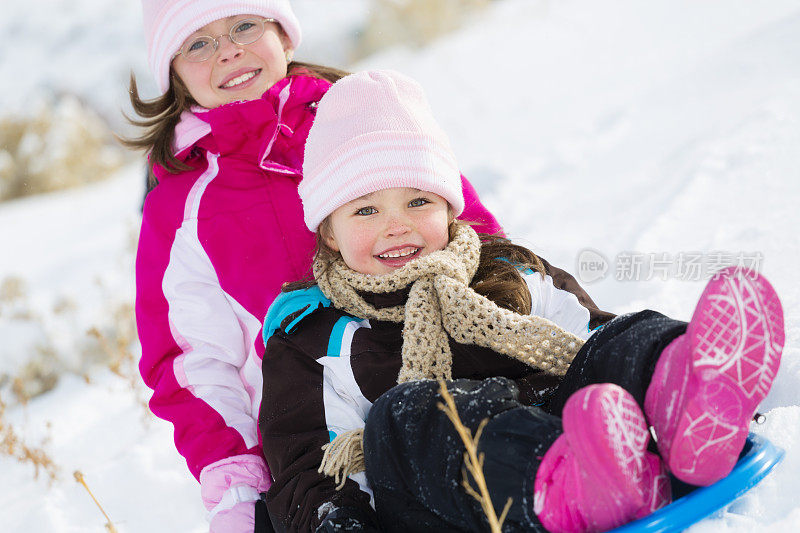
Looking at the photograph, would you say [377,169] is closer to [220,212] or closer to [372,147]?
[372,147]

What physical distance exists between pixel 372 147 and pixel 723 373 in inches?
39.9

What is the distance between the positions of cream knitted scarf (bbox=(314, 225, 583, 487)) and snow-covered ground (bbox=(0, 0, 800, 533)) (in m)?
0.47

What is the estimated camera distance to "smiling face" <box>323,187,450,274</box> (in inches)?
73.4

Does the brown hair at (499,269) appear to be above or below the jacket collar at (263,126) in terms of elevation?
below

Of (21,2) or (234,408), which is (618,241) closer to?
(234,408)

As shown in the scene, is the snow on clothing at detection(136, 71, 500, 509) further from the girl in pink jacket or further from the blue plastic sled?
the blue plastic sled

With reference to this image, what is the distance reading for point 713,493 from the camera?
1195 mm

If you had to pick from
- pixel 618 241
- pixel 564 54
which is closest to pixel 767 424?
pixel 618 241

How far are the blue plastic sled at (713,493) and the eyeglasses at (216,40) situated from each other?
1715 millimetres

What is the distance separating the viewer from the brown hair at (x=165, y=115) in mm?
2346

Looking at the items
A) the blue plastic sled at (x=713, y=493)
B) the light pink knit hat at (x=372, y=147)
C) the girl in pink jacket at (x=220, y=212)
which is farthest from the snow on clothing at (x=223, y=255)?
the blue plastic sled at (x=713, y=493)

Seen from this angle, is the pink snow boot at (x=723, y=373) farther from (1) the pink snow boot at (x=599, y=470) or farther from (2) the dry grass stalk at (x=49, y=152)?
(2) the dry grass stalk at (x=49, y=152)

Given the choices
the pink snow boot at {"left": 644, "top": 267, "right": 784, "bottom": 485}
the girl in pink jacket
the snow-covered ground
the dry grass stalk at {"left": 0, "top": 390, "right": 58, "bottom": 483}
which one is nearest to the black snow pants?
the pink snow boot at {"left": 644, "top": 267, "right": 784, "bottom": 485}

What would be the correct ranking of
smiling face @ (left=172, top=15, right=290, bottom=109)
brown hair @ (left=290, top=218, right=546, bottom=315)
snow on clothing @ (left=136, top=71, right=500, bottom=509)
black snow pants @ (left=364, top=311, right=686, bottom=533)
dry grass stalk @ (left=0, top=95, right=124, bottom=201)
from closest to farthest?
black snow pants @ (left=364, top=311, right=686, bottom=533) → brown hair @ (left=290, top=218, right=546, bottom=315) → snow on clothing @ (left=136, top=71, right=500, bottom=509) → smiling face @ (left=172, top=15, right=290, bottom=109) → dry grass stalk @ (left=0, top=95, right=124, bottom=201)
